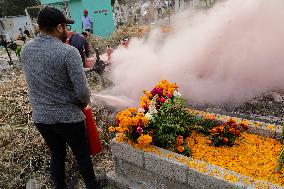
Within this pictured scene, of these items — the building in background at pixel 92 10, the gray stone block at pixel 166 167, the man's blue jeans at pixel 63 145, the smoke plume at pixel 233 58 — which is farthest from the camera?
the building in background at pixel 92 10

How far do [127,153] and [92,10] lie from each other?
16404 millimetres

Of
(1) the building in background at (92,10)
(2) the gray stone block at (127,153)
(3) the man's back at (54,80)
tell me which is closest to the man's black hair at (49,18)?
(3) the man's back at (54,80)

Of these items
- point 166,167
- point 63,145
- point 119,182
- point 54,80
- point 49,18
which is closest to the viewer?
point 49,18

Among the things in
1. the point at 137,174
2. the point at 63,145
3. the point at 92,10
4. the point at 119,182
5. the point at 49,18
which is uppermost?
the point at 49,18

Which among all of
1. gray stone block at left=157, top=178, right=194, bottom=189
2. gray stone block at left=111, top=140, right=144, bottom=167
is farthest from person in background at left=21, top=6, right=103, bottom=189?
gray stone block at left=157, top=178, right=194, bottom=189

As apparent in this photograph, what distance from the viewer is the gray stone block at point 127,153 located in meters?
4.23

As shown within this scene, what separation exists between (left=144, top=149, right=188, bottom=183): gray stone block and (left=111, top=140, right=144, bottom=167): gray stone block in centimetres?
11

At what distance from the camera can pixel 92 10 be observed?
1930 centimetres

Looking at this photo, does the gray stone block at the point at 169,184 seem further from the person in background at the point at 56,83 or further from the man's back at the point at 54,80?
the man's back at the point at 54,80

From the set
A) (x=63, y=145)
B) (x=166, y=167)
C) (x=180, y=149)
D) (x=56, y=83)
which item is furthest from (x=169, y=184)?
(x=56, y=83)

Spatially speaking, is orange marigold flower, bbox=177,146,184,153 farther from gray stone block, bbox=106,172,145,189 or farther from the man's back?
the man's back

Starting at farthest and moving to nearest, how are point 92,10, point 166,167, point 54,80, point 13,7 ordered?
point 13,7 → point 92,10 → point 166,167 → point 54,80

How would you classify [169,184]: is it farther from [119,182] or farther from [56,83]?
[56,83]

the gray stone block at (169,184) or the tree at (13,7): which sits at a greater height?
the tree at (13,7)
